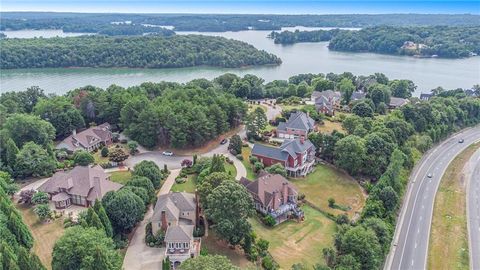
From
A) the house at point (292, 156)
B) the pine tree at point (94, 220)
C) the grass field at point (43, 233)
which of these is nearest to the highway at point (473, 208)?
the house at point (292, 156)

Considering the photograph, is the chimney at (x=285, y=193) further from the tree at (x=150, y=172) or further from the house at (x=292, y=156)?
the tree at (x=150, y=172)

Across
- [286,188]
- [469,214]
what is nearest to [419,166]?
[469,214]


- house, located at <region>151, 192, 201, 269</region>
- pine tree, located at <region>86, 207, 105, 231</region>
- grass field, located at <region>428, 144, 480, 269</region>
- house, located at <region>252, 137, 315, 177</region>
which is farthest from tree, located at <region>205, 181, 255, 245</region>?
grass field, located at <region>428, 144, 480, 269</region>

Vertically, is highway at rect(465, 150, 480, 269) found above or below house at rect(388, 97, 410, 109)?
below

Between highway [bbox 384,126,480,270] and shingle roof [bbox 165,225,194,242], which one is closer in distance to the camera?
shingle roof [bbox 165,225,194,242]

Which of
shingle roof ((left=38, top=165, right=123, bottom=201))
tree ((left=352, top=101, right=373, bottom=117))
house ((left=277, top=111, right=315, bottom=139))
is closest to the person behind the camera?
shingle roof ((left=38, top=165, right=123, bottom=201))

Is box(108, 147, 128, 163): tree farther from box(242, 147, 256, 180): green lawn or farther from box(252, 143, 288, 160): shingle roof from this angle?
box(252, 143, 288, 160): shingle roof

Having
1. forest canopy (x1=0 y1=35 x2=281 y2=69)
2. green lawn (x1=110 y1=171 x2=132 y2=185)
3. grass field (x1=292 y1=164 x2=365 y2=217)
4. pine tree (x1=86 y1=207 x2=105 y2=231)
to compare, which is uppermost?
forest canopy (x1=0 y1=35 x2=281 y2=69)
